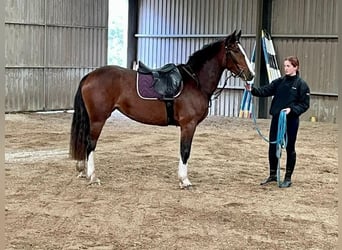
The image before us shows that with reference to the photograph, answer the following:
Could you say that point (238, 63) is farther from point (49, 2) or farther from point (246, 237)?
point (49, 2)

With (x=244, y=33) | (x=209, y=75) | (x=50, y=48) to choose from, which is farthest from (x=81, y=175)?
(x=244, y=33)

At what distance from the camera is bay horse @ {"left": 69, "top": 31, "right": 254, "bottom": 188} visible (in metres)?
5.38

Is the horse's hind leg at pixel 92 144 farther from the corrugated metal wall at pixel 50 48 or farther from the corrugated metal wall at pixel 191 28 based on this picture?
the corrugated metal wall at pixel 191 28

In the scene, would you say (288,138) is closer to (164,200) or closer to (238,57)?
(238,57)

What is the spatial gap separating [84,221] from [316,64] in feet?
33.8

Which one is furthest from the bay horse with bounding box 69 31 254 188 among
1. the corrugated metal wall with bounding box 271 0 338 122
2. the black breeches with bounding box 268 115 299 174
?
the corrugated metal wall with bounding box 271 0 338 122

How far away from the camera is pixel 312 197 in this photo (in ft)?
17.0

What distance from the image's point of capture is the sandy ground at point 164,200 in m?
3.72

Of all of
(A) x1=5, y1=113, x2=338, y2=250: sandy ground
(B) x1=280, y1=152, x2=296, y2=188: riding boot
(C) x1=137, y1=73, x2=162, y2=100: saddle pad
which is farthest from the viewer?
(B) x1=280, y1=152, x2=296, y2=188: riding boot

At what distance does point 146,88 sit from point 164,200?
1.19 meters

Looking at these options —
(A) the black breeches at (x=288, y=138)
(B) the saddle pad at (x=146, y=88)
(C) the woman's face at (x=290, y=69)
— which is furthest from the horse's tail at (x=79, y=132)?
(C) the woman's face at (x=290, y=69)

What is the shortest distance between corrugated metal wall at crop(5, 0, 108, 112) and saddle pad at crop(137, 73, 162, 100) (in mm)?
9028

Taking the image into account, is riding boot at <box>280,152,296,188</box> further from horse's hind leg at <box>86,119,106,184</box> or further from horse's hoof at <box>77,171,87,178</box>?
horse's hoof at <box>77,171,87,178</box>

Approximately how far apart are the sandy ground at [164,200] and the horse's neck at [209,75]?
103 centimetres
